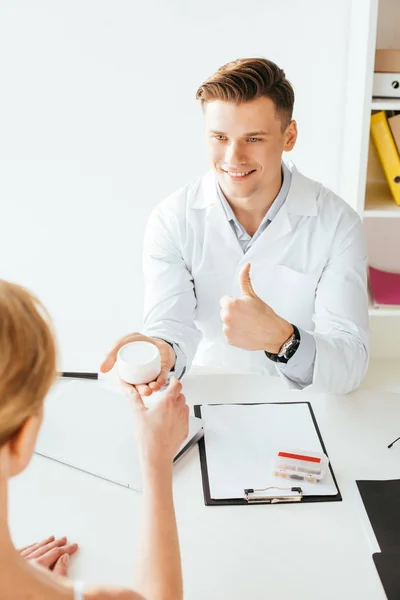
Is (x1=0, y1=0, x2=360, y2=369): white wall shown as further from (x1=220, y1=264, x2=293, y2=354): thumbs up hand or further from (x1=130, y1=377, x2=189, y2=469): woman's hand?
(x1=130, y1=377, x2=189, y2=469): woman's hand

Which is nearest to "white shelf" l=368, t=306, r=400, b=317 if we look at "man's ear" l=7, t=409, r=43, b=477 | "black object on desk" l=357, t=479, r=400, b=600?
"black object on desk" l=357, t=479, r=400, b=600

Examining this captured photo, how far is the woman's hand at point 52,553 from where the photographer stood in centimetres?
109

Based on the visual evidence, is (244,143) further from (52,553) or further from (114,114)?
(52,553)

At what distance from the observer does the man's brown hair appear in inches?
68.4

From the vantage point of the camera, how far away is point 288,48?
229 cm

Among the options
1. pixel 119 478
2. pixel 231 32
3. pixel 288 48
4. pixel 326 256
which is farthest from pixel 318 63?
pixel 119 478

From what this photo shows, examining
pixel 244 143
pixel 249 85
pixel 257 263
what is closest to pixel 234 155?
pixel 244 143

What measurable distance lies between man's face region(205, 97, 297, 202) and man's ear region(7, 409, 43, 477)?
1.11 m

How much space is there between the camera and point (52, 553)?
43.5 inches

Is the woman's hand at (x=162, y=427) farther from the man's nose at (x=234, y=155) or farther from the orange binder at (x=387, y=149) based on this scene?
the orange binder at (x=387, y=149)

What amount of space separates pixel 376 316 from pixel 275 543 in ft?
4.81

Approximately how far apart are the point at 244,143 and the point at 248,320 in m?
0.49

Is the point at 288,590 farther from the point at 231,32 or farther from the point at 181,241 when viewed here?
the point at 231,32

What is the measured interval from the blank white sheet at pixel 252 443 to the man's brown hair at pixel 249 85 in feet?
2.48
